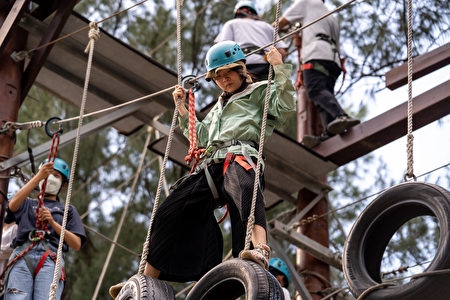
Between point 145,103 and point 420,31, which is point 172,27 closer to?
point 420,31

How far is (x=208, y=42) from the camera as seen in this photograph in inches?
437

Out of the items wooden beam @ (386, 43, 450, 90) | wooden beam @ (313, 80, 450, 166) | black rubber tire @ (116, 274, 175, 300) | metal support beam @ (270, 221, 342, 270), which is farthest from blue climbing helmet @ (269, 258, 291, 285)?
black rubber tire @ (116, 274, 175, 300)

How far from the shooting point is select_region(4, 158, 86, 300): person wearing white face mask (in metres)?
5.64

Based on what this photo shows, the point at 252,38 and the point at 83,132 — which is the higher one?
the point at 252,38

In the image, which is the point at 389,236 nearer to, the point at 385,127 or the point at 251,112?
the point at 251,112

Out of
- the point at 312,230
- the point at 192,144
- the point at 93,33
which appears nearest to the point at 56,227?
the point at 192,144

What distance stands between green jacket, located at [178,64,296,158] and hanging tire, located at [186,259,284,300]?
2.71 ft

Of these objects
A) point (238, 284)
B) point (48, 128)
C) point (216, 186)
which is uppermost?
point (48, 128)

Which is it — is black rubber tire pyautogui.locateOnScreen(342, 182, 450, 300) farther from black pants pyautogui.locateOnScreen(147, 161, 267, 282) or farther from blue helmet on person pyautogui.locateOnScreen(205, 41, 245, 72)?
blue helmet on person pyautogui.locateOnScreen(205, 41, 245, 72)

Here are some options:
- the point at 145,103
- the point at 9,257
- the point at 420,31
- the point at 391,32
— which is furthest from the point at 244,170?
the point at 391,32

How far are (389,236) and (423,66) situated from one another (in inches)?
120

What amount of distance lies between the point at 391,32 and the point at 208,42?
90.7 inches

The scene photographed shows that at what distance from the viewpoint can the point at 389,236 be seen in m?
4.00

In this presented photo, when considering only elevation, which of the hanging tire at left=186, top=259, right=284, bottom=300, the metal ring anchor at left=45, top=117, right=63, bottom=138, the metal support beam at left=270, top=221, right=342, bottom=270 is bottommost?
the hanging tire at left=186, top=259, right=284, bottom=300
